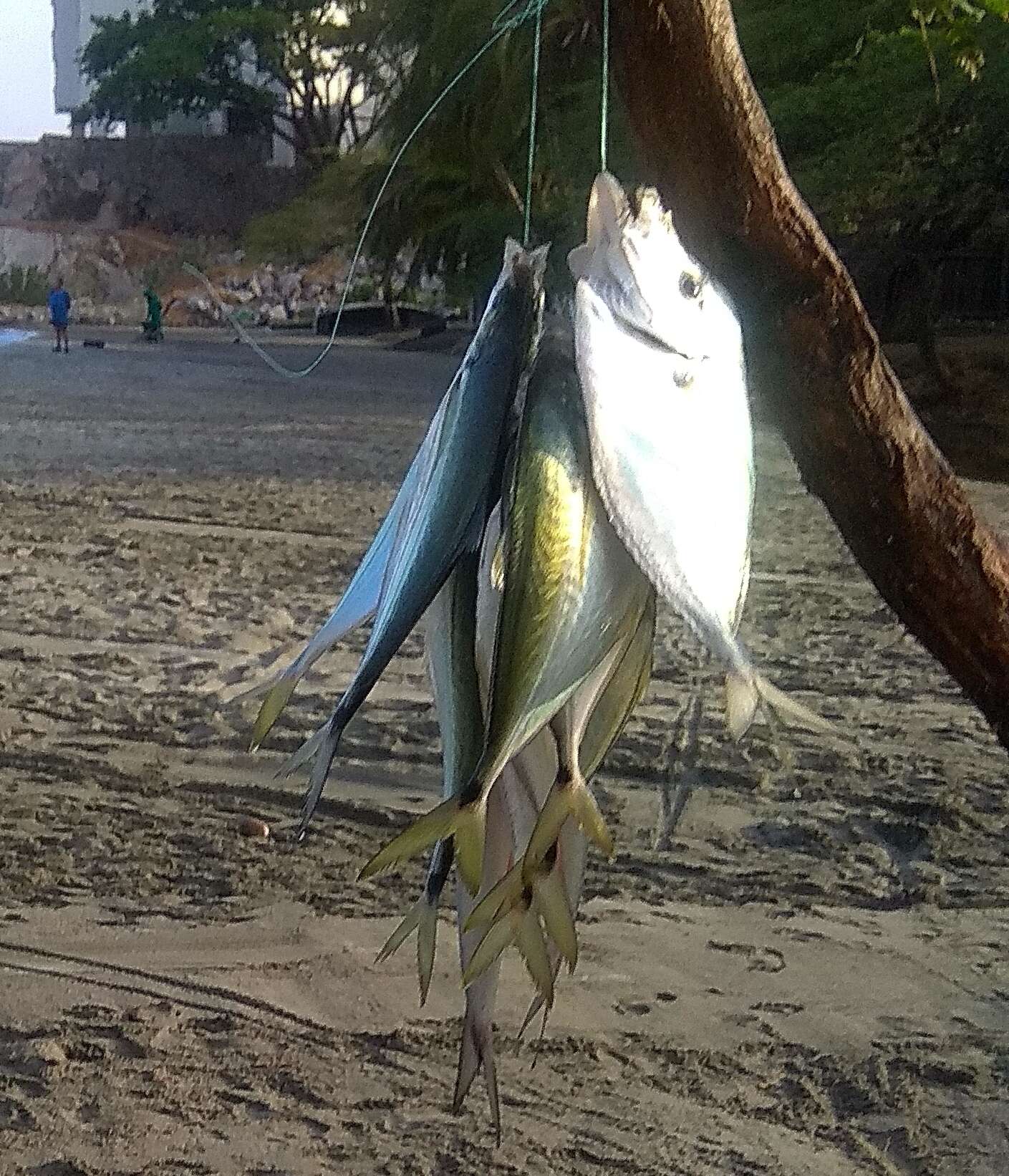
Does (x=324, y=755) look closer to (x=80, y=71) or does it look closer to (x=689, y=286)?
(x=689, y=286)

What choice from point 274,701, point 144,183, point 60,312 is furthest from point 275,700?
point 60,312

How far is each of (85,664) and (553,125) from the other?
2.59 feet

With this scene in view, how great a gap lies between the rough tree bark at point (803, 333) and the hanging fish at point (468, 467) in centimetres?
18

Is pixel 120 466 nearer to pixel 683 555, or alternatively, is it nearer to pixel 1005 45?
pixel 1005 45

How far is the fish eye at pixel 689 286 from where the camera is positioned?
0.29 meters

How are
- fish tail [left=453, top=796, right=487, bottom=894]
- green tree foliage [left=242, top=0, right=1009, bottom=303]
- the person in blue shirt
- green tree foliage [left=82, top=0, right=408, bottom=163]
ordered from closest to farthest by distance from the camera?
1. fish tail [left=453, top=796, right=487, bottom=894]
2. green tree foliage [left=242, top=0, right=1009, bottom=303]
3. green tree foliage [left=82, top=0, right=408, bottom=163]
4. the person in blue shirt

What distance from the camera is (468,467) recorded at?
28 cm

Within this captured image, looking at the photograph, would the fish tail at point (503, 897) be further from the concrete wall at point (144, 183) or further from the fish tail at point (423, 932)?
the concrete wall at point (144, 183)

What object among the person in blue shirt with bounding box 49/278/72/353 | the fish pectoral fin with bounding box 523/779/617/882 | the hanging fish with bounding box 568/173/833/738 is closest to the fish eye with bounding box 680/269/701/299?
the hanging fish with bounding box 568/173/833/738

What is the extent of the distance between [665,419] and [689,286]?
39 mm

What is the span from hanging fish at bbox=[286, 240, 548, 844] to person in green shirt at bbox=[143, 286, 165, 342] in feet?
10.6

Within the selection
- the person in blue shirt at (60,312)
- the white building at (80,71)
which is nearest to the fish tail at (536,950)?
the white building at (80,71)

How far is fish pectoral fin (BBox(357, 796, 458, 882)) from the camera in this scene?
27 centimetres

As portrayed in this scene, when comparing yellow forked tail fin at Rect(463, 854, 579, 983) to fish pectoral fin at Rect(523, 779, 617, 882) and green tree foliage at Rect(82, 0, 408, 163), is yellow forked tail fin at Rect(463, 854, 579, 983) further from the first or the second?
green tree foliage at Rect(82, 0, 408, 163)
